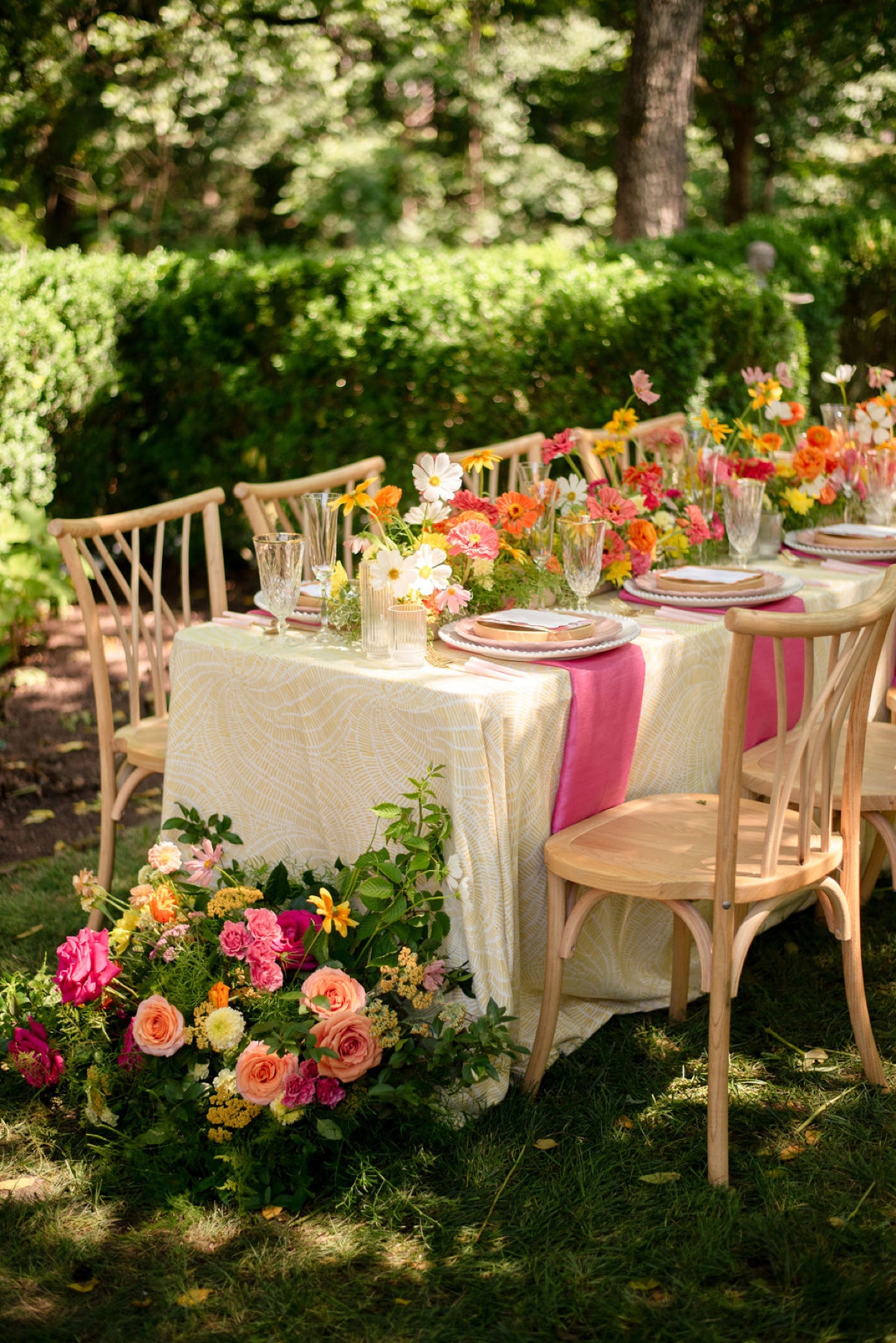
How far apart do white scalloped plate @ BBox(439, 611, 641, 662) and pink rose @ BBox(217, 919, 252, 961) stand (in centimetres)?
71

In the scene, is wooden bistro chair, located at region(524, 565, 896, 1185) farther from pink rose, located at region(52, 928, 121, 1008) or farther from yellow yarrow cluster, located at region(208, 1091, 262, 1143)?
pink rose, located at region(52, 928, 121, 1008)

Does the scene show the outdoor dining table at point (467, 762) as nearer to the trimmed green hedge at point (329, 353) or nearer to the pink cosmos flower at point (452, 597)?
the pink cosmos flower at point (452, 597)

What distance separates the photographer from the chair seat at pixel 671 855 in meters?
2.28

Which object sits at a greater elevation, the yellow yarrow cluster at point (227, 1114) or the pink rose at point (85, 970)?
the pink rose at point (85, 970)

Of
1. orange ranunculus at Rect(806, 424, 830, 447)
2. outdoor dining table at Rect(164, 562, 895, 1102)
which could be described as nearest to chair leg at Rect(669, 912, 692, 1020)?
outdoor dining table at Rect(164, 562, 895, 1102)

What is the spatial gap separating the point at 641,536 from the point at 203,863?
1.27 meters

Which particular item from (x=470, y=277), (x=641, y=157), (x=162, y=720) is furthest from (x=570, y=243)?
(x=162, y=720)

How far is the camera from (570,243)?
18125 mm

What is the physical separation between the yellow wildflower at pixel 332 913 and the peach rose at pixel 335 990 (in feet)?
0.26

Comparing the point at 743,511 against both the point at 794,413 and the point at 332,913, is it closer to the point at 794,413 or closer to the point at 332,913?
the point at 794,413

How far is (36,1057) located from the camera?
251 centimetres

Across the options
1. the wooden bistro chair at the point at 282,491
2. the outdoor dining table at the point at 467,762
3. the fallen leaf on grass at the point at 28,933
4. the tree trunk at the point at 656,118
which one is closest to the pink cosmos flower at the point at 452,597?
the outdoor dining table at the point at 467,762

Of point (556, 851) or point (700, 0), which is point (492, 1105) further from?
point (700, 0)

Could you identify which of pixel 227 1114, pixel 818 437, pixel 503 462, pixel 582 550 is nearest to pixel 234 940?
pixel 227 1114
